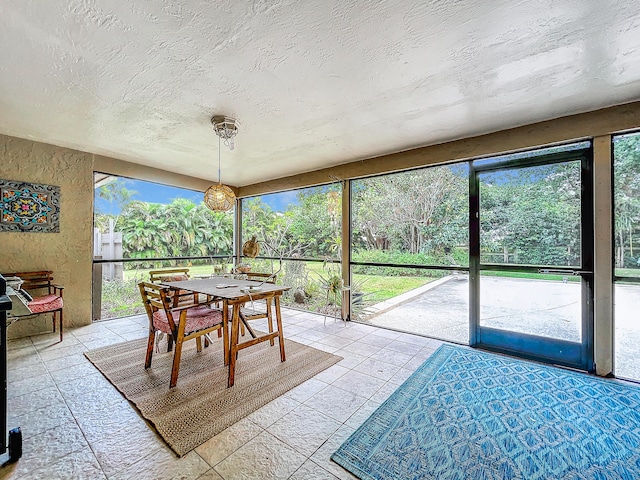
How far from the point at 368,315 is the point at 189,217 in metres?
3.81

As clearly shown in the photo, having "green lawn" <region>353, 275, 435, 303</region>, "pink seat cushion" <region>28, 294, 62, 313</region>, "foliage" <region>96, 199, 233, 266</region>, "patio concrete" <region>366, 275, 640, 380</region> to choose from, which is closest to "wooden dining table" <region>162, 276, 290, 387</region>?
"pink seat cushion" <region>28, 294, 62, 313</region>

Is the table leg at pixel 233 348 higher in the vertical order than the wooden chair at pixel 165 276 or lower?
lower

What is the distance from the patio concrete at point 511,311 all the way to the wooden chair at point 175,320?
2485mm

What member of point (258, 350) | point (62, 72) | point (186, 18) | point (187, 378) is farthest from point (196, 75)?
point (258, 350)

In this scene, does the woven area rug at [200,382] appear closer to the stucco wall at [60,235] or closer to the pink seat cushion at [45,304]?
the pink seat cushion at [45,304]

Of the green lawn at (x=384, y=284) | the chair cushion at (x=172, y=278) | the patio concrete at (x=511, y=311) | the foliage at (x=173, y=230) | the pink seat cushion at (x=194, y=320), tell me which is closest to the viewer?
the pink seat cushion at (x=194, y=320)

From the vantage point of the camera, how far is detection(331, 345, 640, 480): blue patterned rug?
5.02ft

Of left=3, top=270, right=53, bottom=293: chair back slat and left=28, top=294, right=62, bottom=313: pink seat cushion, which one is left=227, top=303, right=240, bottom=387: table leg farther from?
left=3, top=270, right=53, bottom=293: chair back slat

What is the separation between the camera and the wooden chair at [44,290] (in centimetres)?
324

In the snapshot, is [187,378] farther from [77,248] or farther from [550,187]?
[550,187]

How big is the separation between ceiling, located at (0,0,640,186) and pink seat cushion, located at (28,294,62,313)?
1945 mm

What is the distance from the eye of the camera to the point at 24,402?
6.79 feet

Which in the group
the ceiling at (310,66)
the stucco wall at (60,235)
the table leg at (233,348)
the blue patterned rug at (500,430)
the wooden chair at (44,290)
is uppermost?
the ceiling at (310,66)

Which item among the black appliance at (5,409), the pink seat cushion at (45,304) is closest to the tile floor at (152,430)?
the black appliance at (5,409)
